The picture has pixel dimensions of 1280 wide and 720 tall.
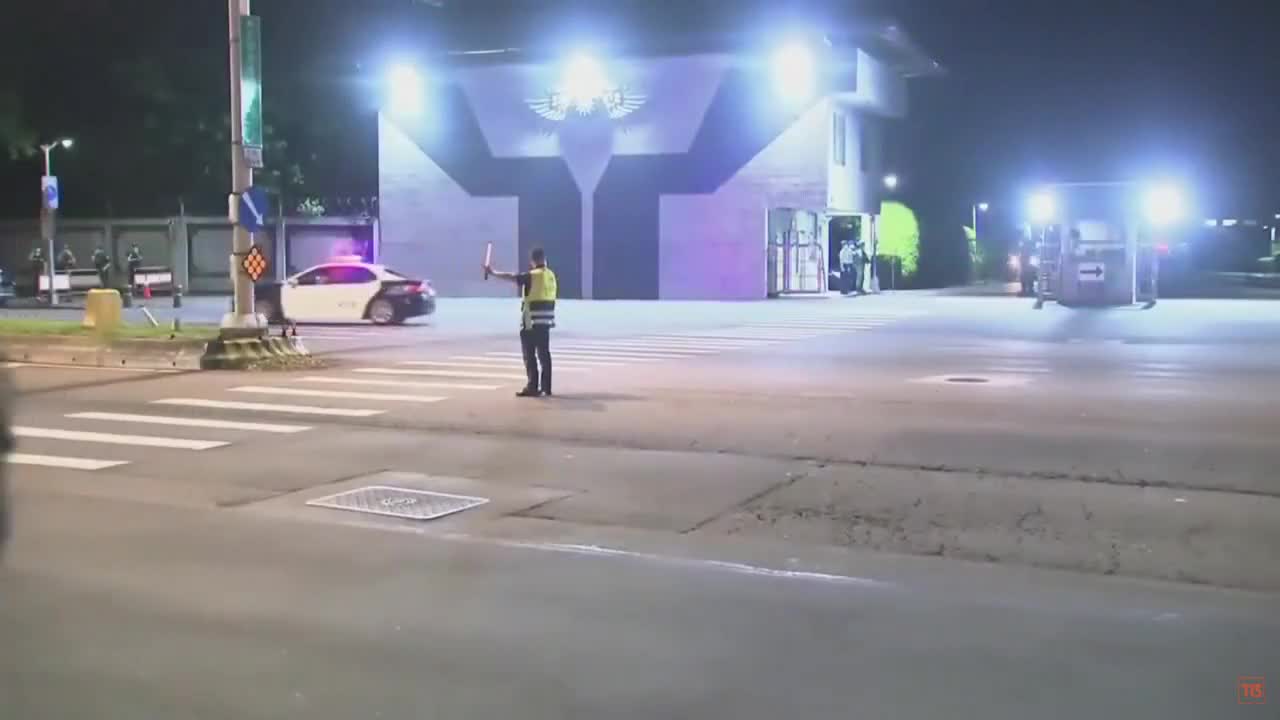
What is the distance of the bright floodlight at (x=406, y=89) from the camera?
46.6 m

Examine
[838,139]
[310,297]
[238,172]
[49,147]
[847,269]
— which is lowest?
[310,297]

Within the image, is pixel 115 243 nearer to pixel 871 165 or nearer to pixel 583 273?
pixel 583 273

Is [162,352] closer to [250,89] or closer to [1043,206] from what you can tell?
[250,89]

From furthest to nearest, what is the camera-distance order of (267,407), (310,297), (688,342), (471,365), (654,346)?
(310,297) → (688,342) → (654,346) → (471,365) → (267,407)

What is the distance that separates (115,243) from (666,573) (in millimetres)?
48950

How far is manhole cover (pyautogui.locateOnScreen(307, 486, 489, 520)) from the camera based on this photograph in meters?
9.60

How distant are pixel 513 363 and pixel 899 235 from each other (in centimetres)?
3271

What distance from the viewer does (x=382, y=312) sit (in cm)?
3041

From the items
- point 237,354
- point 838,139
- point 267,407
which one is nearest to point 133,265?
point 838,139

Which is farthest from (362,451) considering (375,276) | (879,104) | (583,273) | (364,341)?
(879,104)

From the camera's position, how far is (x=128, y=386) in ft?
58.0

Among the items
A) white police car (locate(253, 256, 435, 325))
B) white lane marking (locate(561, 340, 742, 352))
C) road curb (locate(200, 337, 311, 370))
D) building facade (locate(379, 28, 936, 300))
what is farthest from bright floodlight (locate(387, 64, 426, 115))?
road curb (locate(200, 337, 311, 370))

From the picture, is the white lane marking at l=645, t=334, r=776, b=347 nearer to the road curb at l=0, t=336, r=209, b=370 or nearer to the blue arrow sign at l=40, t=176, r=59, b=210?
the road curb at l=0, t=336, r=209, b=370

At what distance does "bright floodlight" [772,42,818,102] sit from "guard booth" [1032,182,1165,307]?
893 centimetres
